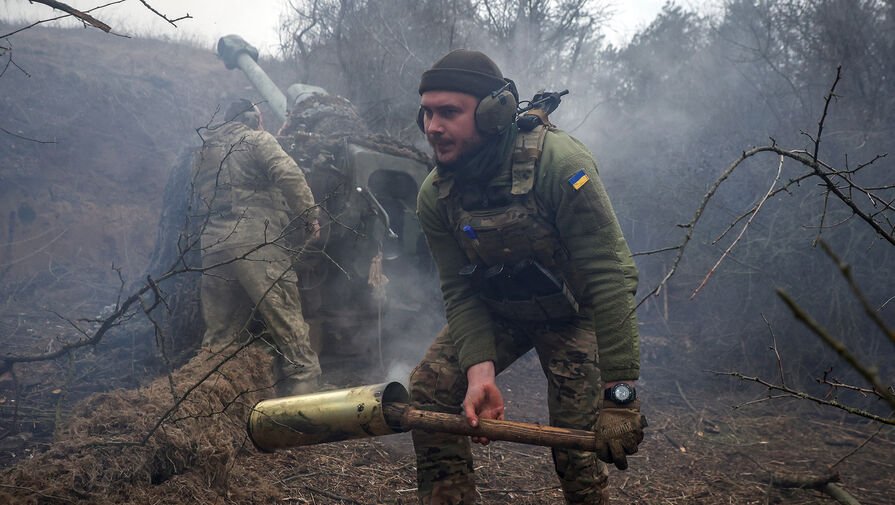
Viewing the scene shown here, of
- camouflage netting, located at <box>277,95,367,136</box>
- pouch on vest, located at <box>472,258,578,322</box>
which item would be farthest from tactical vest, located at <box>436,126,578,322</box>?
camouflage netting, located at <box>277,95,367,136</box>

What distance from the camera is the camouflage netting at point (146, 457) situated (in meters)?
2.15

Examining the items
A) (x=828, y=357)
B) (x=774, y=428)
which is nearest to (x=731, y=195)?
(x=828, y=357)

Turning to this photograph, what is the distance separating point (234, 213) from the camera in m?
4.79

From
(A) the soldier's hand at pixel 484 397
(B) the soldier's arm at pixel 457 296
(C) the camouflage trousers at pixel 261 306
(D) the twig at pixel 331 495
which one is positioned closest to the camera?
(A) the soldier's hand at pixel 484 397

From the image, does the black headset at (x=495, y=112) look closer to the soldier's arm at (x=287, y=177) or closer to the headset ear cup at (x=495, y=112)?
the headset ear cup at (x=495, y=112)

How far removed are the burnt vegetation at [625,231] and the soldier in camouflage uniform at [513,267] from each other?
63 centimetres

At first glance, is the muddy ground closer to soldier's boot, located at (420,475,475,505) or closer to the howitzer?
the howitzer

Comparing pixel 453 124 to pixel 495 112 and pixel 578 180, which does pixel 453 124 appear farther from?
pixel 578 180

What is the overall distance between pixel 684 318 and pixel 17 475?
7554 millimetres

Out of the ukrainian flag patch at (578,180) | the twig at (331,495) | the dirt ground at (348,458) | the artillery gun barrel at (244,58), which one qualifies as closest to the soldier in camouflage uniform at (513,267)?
the ukrainian flag patch at (578,180)

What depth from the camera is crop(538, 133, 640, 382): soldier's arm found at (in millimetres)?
2176

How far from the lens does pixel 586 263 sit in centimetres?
231

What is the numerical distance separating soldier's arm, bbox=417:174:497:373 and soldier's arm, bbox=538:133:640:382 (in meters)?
0.56

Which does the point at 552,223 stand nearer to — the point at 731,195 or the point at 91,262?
the point at 731,195
